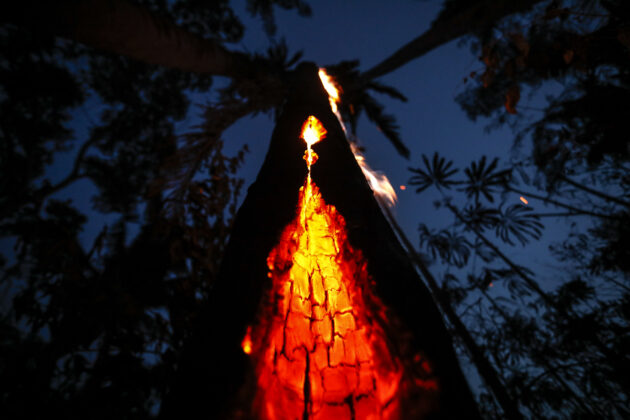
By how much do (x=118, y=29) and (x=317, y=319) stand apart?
3038 millimetres

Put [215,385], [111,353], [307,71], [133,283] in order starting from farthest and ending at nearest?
1. [133,283]
2. [111,353]
3. [307,71]
4. [215,385]

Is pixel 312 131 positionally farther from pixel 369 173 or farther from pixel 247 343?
pixel 369 173

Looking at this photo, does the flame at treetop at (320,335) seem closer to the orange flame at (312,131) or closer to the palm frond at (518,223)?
the orange flame at (312,131)

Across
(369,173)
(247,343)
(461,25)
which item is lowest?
(247,343)

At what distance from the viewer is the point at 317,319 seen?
899 mm

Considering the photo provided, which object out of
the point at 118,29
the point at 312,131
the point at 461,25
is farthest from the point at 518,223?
the point at 118,29

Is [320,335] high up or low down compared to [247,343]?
up

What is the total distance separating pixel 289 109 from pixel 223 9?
21.2 feet

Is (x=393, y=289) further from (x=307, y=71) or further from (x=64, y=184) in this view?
(x=64, y=184)

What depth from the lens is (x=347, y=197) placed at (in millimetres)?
832

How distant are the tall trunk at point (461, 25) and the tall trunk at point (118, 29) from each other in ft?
10.9

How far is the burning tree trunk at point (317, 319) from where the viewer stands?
521mm

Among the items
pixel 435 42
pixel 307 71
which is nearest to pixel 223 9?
pixel 435 42

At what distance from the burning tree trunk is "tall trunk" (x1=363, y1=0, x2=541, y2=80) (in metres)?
4.22
